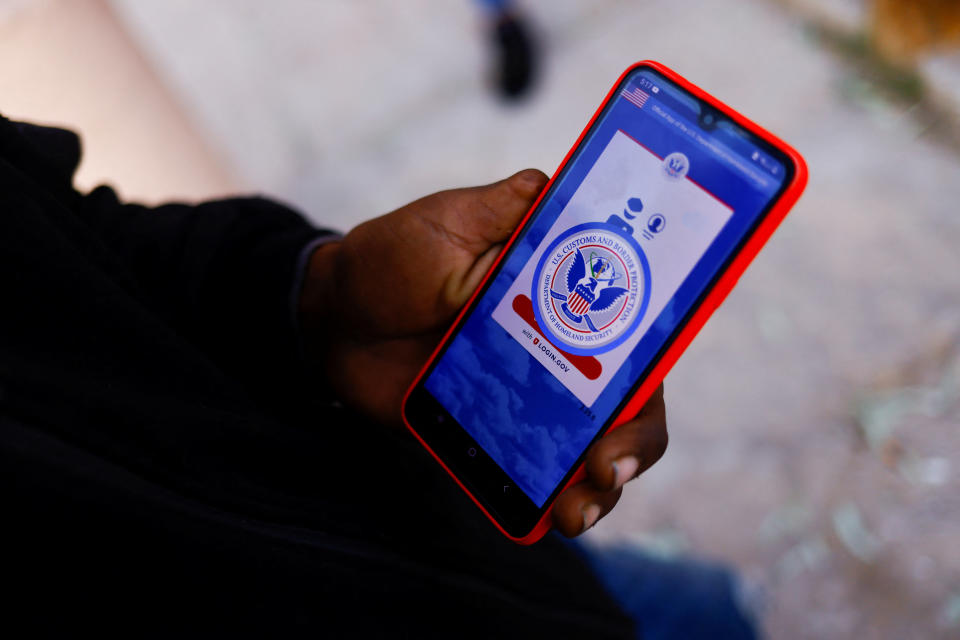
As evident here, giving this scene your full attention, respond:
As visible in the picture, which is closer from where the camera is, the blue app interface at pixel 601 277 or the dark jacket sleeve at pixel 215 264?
the blue app interface at pixel 601 277

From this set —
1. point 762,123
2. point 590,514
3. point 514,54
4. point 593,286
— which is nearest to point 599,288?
point 593,286

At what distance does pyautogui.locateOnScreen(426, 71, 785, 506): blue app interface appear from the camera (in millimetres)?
292

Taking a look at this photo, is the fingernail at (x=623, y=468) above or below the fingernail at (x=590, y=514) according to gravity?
above

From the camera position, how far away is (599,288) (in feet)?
1.06

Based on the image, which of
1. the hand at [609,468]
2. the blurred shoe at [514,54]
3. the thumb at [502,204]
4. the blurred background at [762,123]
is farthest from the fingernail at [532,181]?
the blurred shoe at [514,54]

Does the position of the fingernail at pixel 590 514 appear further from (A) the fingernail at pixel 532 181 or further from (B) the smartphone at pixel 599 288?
(A) the fingernail at pixel 532 181

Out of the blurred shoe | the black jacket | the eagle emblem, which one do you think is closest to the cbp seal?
the eagle emblem

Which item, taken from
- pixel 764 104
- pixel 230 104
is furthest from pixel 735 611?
pixel 230 104

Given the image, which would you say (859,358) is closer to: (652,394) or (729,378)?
(729,378)

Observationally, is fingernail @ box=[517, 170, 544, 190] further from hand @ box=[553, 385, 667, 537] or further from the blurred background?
the blurred background

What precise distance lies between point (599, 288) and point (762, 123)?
60 cm

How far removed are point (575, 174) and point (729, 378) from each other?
1.61 feet

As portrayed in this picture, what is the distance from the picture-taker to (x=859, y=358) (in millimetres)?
694

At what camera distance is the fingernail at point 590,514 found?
31 cm
